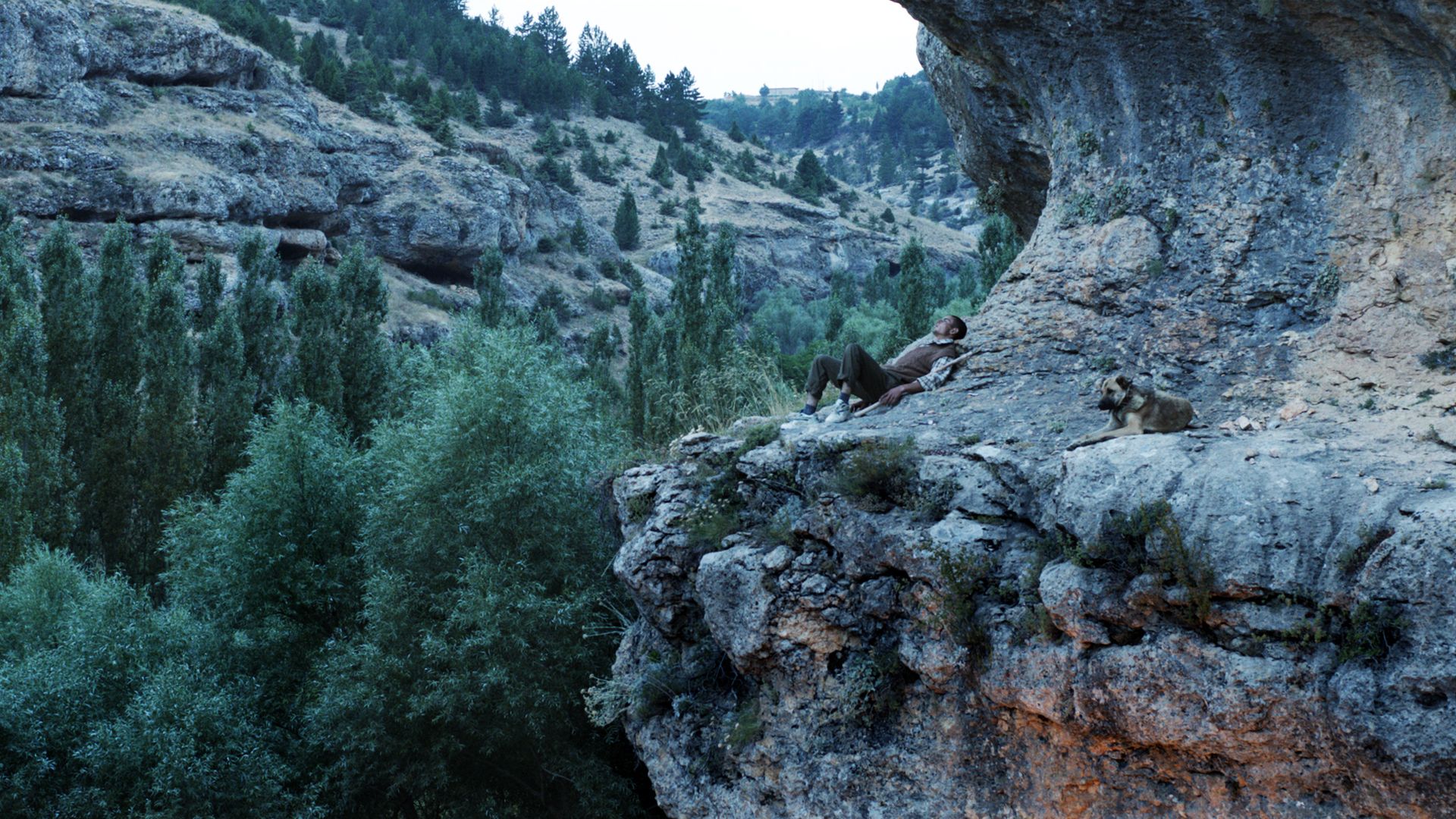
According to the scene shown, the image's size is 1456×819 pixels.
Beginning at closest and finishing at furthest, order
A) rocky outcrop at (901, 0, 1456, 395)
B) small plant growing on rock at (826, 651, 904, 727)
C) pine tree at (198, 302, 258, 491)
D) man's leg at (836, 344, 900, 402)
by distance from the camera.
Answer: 1. small plant growing on rock at (826, 651, 904, 727)
2. rocky outcrop at (901, 0, 1456, 395)
3. man's leg at (836, 344, 900, 402)
4. pine tree at (198, 302, 258, 491)

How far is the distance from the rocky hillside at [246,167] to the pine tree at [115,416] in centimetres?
888

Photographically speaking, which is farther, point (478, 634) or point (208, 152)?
point (208, 152)

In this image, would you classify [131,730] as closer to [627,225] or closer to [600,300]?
[600,300]

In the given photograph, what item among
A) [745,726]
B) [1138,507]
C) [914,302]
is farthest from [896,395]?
[914,302]

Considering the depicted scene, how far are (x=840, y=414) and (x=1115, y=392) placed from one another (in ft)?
10.2

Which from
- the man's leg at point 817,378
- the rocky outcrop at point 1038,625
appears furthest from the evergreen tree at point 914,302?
the rocky outcrop at point 1038,625

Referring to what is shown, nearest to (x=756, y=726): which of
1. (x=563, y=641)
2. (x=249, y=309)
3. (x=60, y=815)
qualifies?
(x=563, y=641)

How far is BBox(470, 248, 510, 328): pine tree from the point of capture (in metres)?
37.0

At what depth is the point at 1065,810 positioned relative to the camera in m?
7.45

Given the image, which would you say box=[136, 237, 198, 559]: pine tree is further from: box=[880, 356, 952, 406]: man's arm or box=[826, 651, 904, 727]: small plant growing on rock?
box=[826, 651, 904, 727]: small plant growing on rock

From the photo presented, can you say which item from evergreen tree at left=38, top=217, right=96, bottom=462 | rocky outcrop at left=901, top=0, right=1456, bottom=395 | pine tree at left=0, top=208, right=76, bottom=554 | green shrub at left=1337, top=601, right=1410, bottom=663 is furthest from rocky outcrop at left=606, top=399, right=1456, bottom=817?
evergreen tree at left=38, top=217, right=96, bottom=462

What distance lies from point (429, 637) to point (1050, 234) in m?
8.86

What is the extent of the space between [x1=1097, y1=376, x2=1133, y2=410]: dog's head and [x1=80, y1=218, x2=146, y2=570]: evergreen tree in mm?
20408

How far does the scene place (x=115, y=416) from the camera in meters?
23.4
